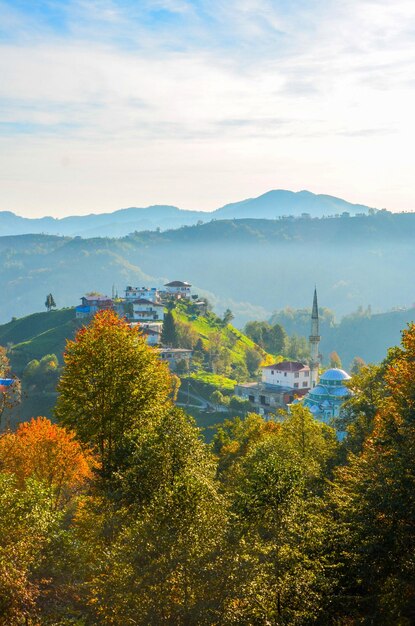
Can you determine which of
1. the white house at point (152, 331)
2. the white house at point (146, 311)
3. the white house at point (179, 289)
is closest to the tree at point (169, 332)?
the white house at point (152, 331)

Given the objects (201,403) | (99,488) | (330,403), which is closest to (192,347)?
(201,403)

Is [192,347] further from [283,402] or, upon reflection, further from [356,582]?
[356,582]

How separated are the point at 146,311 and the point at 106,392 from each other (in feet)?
393

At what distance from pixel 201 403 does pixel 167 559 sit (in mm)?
99775

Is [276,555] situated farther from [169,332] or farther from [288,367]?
[169,332]

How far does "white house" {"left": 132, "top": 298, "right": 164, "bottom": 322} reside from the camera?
15438cm

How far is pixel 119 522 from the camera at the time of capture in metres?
26.5

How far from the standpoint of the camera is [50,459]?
147 ft

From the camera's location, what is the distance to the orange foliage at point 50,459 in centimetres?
4378

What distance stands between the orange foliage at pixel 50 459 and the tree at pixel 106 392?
8.26 metres

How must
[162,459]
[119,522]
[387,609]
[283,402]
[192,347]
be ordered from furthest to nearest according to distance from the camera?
[192,347] < [283,402] < [162,459] < [119,522] < [387,609]

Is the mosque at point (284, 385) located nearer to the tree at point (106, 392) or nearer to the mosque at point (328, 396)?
the mosque at point (328, 396)

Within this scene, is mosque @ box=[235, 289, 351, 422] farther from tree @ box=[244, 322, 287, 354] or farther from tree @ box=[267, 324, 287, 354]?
tree @ box=[267, 324, 287, 354]

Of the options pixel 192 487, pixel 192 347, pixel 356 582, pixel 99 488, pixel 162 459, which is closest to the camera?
pixel 356 582
